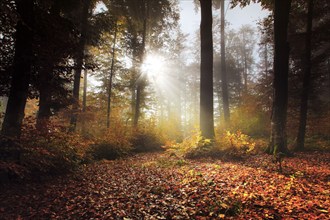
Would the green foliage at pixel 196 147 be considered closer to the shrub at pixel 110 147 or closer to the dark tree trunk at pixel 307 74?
the shrub at pixel 110 147

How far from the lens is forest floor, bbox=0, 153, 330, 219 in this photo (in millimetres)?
4082

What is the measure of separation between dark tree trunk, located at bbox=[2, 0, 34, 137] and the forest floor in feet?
5.90

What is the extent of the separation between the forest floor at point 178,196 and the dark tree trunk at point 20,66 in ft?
5.90

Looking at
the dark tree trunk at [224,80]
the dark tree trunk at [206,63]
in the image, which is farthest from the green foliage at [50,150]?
the dark tree trunk at [224,80]

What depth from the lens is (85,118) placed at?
15.4 metres

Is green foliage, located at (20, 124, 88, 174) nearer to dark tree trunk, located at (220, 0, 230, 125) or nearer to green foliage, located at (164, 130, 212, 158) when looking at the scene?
green foliage, located at (164, 130, 212, 158)

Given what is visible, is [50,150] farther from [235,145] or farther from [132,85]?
[132,85]

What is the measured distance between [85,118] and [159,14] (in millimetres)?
9349

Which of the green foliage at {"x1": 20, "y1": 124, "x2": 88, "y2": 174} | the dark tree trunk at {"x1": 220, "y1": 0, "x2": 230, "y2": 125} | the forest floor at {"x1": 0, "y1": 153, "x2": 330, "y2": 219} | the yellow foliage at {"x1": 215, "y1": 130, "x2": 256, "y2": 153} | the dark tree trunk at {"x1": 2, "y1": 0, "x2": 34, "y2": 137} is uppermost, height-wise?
the dark tree trunk at {"x1": 220, "y1": 0, "x2": 230, "y2": 125}

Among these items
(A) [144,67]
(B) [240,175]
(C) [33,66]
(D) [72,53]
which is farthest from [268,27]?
(C) [33,66]

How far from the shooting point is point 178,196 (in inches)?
187

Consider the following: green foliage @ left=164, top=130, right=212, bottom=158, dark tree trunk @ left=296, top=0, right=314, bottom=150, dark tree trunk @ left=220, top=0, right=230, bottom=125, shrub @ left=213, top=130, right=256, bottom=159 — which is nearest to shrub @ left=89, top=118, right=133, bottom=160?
green foliage @ left=164, top=130, right=212, bottom=158

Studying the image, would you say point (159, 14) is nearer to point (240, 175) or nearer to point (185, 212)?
point (240, 175)

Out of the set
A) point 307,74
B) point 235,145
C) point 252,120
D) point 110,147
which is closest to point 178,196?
point 235,145
